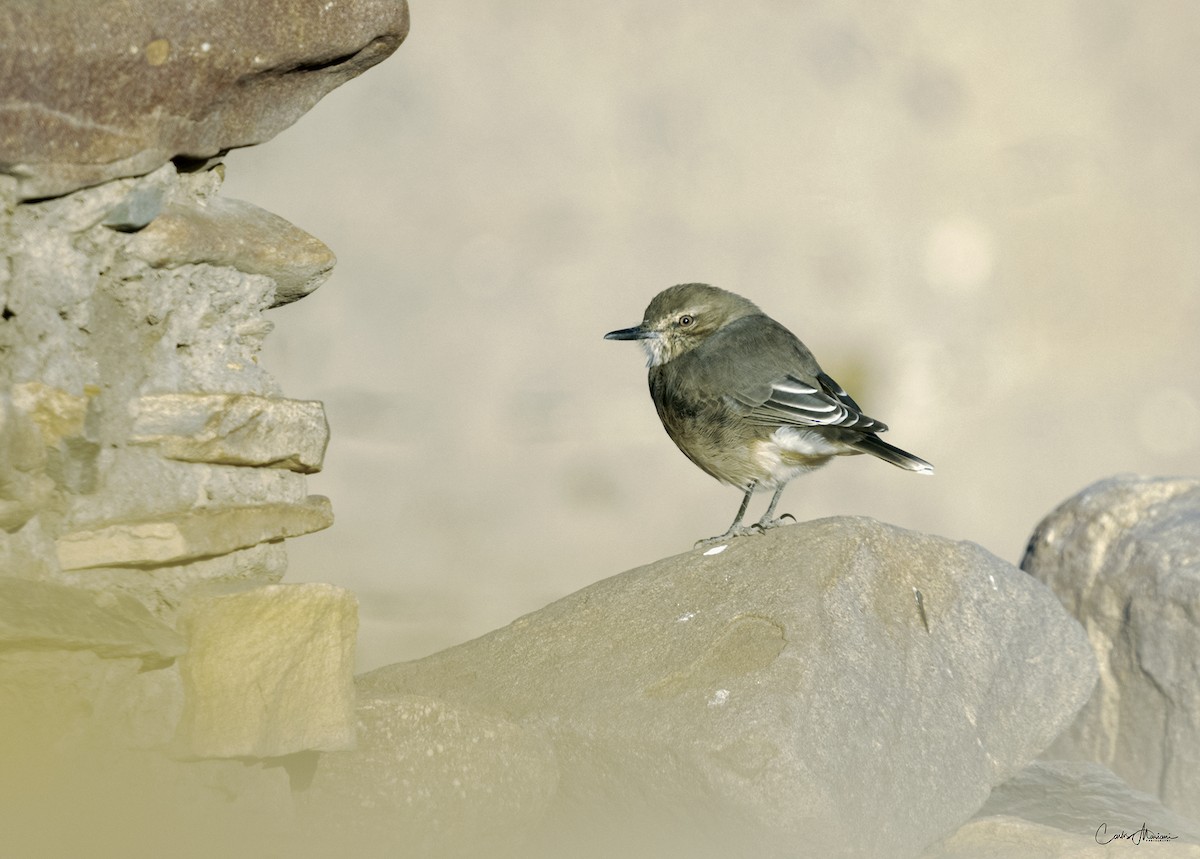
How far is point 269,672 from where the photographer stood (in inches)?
147

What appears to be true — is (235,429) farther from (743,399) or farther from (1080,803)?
(1080,803)

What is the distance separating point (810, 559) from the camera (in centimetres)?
480

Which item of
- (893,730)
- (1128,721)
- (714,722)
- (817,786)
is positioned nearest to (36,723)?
(714,722)

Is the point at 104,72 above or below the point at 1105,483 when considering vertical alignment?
above

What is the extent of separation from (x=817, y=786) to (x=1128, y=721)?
99.2 inches

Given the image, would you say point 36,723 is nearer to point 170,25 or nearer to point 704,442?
point 170,25

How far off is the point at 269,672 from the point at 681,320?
3064mm

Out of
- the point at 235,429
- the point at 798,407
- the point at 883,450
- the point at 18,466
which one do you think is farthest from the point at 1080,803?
the point at 18,466

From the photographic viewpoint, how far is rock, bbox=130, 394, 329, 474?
11.9 feet

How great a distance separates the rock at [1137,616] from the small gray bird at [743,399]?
914mm

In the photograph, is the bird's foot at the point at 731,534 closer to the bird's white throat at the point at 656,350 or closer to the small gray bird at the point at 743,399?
the small gray bird at the point at 743,399
